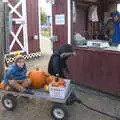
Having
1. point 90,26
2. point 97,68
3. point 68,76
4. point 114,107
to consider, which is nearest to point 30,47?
point 90,26

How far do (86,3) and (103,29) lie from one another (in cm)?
96

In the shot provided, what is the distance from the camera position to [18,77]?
5430 mm

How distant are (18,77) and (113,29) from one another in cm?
376

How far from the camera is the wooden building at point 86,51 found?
20.4 feet

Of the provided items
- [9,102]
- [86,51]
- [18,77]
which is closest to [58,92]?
[18,77]

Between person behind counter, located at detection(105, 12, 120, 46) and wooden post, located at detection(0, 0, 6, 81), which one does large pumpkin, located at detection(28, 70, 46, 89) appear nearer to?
wooden post, located at detection(0, 0, 6, 81)

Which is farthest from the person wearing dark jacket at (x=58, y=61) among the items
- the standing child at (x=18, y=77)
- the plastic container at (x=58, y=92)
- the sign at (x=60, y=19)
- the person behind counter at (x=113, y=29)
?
the person behind counter at (x=113, y=29)

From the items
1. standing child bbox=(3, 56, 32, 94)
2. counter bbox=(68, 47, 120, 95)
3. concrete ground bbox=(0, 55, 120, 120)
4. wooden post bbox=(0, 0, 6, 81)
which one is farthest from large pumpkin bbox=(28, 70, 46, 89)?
wooden post bbox=(0, 0, 6, 81)

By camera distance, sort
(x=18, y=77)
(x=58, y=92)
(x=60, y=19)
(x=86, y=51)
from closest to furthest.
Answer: (x=58, y=92), (x=18, y=77), (x=86, y=51), (x=60, y=19)

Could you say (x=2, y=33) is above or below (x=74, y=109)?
above

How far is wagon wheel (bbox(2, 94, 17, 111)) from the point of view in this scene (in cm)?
541

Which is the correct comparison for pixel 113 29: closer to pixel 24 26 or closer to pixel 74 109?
pixel 74 109

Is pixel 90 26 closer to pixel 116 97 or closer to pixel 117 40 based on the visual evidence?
pixel 117 40

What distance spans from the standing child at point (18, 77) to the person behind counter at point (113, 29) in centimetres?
307
